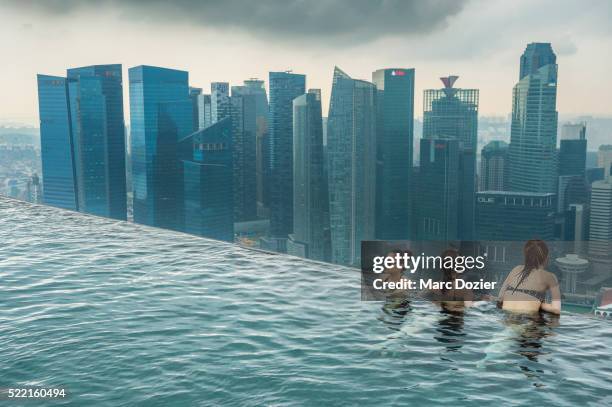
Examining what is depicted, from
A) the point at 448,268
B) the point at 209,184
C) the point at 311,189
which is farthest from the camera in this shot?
the point at 311,189

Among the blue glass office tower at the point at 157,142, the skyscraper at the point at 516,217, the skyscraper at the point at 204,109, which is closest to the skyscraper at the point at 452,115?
the skyscraper at the point at 516,217

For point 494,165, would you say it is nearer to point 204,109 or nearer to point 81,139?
point 204,109

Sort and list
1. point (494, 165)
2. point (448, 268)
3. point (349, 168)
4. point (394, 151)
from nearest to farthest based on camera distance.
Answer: point (448, 268) < point (349, 168) < point (494, 165) < point (394, 151)

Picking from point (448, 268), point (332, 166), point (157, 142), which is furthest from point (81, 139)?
point (448, 268)

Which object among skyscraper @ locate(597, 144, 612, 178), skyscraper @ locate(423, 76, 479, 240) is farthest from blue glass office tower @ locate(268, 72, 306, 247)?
skyscraper @ locate(597, 144, 612, 178)

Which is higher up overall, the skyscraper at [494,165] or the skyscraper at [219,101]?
the skyscraper at [219,101]

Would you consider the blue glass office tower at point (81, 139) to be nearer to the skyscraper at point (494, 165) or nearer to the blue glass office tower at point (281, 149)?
the blue glass office tower at point (281, 149)
